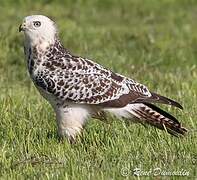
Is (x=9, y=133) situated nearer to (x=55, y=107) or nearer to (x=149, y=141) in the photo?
(x=55, y=107)

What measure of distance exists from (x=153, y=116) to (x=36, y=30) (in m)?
1.30

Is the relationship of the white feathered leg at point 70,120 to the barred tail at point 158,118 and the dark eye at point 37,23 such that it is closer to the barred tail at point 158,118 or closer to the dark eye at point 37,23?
the barred tail at point 158,118

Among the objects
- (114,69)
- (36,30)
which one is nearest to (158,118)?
(36,30)

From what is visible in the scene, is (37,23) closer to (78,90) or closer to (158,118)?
(78,90)

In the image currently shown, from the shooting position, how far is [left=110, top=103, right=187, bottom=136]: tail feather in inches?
247

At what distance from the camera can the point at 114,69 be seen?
9.83 meters

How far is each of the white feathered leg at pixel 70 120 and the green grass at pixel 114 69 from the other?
111 millimetres

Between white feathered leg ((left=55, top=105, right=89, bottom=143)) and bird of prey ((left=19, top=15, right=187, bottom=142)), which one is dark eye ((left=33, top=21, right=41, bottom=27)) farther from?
white feathered leg ((left=55, top=105, right=89, bottom=143))

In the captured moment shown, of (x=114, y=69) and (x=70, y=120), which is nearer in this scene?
(x=70, y=120)

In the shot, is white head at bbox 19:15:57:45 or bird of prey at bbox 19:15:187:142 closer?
bird of prey at bbox 19:15:187:142

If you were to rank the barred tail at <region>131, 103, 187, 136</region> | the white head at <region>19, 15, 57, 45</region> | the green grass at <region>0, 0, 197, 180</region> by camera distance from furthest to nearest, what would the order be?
the white head at <region>19, 15, 57, 45</region>
the barred tail at <region>131, 103, 187, 136</region>
the green grass at <region>0, 0, 197, 180</region>

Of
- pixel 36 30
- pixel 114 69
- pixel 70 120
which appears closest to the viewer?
pixel 70 120

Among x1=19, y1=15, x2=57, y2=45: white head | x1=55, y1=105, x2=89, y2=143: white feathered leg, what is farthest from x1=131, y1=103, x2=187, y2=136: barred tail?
x1=19, y1=15, x2=57, y2=45: white head

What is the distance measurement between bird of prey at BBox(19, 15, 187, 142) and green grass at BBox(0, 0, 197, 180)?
0.47ft
